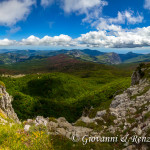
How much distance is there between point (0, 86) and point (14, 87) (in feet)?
242

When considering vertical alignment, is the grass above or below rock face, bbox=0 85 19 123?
above

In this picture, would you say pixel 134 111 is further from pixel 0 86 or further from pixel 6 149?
pixel 0 86

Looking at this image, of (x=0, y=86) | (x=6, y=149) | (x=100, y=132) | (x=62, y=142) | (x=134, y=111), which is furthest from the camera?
(x=0, y=86)

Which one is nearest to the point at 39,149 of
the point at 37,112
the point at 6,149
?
the point at 6,149

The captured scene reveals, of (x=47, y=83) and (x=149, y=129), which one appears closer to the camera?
(x=149, y=129)

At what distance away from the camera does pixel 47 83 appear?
109938 mm

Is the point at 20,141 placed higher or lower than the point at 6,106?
higher

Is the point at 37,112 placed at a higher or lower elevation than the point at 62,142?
lower

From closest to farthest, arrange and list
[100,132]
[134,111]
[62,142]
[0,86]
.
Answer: [62,142] < [100,132] < [134,111] < [0,86]

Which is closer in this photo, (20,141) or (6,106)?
(20,141)

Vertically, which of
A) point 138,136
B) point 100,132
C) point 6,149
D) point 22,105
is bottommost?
point 22,105

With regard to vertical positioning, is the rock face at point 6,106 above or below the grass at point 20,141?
below

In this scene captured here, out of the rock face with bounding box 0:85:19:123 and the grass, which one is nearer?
the grass

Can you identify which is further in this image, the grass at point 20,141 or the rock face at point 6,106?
the rock face at point 6,106
